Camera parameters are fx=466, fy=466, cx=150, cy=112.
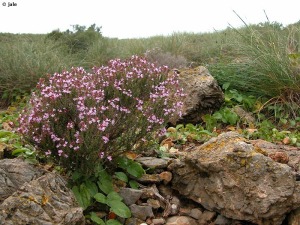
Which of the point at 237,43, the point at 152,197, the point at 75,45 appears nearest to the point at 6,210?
the point at 152,197

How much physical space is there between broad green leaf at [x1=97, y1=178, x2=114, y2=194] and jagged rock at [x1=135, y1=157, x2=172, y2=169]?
483mm

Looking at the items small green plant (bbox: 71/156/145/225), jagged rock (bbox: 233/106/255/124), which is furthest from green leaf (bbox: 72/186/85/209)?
jagged rock (bbox: 233/106/255/124)

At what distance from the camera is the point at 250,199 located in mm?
3574

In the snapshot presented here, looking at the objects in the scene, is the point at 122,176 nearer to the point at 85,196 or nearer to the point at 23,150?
the point at 85,196

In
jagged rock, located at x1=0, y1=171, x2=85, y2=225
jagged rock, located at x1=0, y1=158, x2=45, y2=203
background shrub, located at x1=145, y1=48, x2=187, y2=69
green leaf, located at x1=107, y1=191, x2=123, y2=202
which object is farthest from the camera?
background shrub, located at x1=145, y1=48, x2=187, y2=69

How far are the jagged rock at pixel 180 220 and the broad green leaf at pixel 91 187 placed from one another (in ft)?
2.12

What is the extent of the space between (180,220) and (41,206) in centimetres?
122

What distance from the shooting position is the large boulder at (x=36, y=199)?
2.92m

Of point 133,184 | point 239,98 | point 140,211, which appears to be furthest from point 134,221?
point 239,98

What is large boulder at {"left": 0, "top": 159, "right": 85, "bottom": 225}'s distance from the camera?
2.92 metres

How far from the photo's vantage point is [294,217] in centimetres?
368

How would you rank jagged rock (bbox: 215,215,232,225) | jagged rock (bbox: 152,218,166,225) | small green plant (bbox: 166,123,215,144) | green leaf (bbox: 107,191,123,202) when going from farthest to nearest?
small green plant (bbox: 166,123,215,144) < jagged rock (bbox: 215,215,232,225) < jagged rock (bbox: 152,218,166,225) < green leaf (bbox: 107,191,123,202)

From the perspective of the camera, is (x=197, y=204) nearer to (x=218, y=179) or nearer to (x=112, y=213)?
(x=218, y=179)

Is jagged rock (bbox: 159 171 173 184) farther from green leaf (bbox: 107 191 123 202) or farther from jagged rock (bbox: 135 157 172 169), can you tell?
green leaf (bbox: 107 191 123 202)
